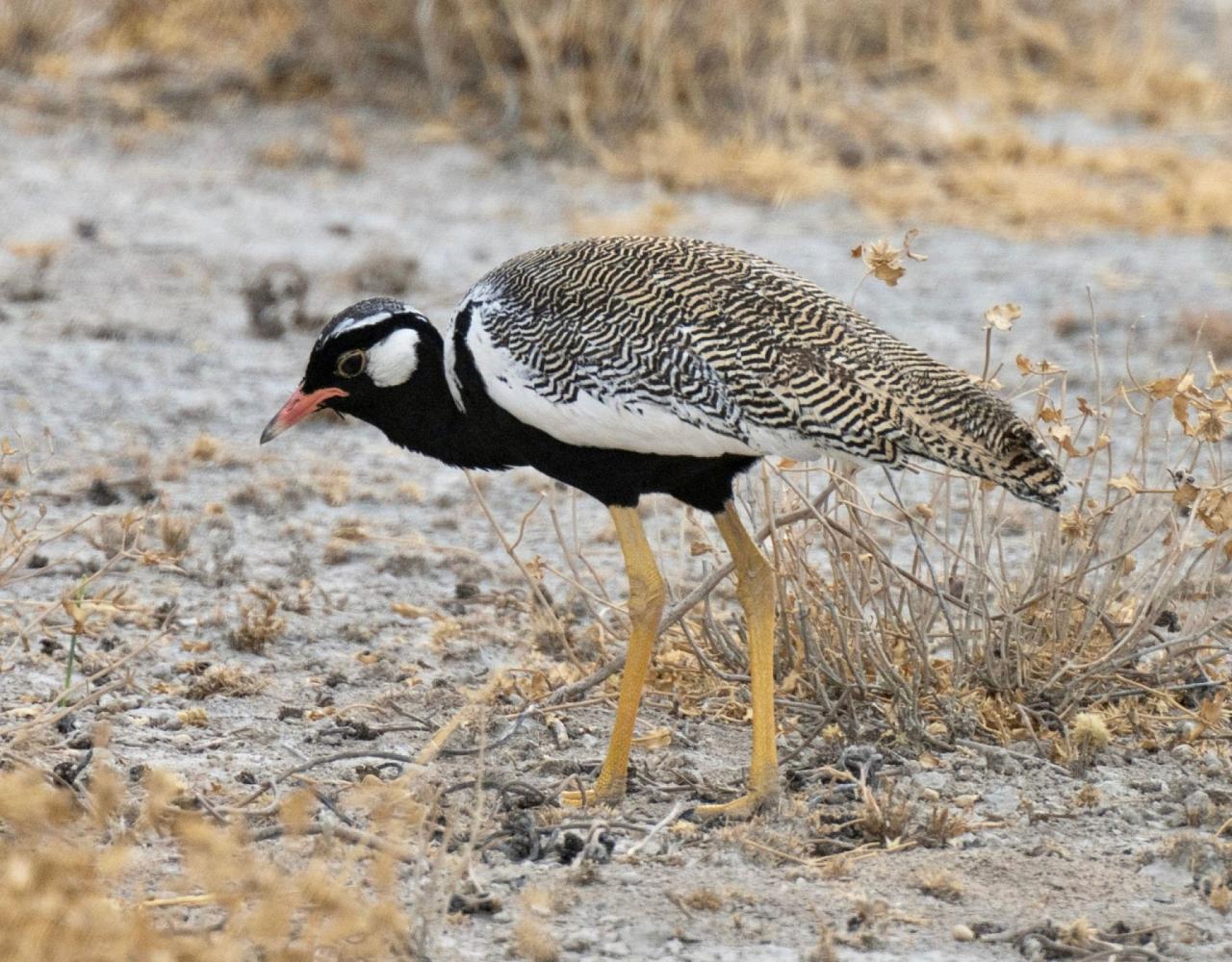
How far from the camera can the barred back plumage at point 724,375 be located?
3805 millimetres

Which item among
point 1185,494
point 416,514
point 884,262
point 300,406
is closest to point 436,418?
point 300,406

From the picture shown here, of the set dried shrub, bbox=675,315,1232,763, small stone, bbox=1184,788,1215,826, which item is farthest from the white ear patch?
small stone, bbox=1184,788,1215,826

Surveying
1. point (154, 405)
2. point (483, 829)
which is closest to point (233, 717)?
point (483, 829)

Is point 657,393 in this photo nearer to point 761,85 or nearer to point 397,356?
point 397,356

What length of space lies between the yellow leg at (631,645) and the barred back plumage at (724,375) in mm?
280

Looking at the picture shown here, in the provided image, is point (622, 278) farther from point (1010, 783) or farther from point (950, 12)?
point (950, 12)

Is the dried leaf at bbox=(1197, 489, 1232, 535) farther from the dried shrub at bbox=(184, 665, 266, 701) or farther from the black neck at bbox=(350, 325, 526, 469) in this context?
the dried shrub at bbox=(184, 665, 266, 701)

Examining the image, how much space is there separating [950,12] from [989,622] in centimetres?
796

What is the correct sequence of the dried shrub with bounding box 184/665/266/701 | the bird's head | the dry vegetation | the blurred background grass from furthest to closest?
the blurred background grass → the dried shrub with bounding box 184/665/266/701 → the bird's head → the dry vegetation

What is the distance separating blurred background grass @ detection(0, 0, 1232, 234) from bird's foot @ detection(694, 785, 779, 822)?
5.76 meters

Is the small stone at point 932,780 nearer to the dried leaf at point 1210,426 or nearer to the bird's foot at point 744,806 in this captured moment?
the bird's foot at point 744,806

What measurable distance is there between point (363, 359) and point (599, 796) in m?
1.02

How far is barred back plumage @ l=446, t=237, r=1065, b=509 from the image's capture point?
12.5 ft

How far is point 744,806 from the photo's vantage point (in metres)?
4.04
